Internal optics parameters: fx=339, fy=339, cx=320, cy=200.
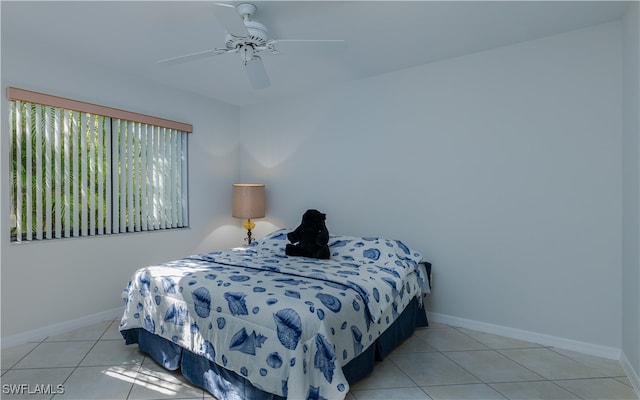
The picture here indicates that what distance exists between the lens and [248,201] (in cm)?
393

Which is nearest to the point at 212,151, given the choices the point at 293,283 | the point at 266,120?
the point at 266,120

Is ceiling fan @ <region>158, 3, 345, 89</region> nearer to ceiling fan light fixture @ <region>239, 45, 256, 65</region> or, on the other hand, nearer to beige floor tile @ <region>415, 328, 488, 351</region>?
ceiling fan light fixture @ <region>239, 45, 256, 65</region>

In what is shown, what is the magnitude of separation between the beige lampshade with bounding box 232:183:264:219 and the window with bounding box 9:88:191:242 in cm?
57

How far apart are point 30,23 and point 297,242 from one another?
2.51 meters

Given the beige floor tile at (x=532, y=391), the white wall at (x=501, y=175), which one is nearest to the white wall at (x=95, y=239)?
the white wall at (x=501, y=175)

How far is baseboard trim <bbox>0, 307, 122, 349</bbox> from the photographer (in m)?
2.53

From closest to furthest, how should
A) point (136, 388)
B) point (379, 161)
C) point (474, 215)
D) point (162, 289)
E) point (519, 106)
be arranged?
point (136, 388) < point (162, 289) < point (519, 106) < point (474, 215) < point (379, 161)

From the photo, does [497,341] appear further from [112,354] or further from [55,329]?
[55,329]

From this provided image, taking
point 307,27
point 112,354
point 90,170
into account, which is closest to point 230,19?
point 307,27

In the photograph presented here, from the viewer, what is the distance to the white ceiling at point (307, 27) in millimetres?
2143

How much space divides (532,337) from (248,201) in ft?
9.78

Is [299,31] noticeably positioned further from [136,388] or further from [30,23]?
[136,388]

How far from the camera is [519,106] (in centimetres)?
268

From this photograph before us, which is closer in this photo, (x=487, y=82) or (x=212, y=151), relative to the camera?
(x=487, y=82)
